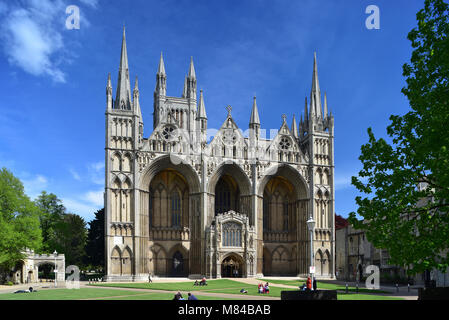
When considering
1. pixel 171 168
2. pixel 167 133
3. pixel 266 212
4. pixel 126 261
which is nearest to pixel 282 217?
pixel 266 212

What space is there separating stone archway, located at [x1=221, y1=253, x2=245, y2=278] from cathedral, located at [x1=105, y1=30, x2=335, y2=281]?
0.13 meters

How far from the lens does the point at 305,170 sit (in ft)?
211

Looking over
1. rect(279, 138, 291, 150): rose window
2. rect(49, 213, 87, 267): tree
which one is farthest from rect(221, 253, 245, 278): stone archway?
rect(49, 213, 87, 267): tree

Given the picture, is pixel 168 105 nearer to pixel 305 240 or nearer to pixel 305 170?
pixel 305 170

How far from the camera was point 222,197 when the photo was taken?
2562 inches

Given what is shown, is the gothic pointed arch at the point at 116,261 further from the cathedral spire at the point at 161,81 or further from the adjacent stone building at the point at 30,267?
the cathedral spire at the point at 161,81

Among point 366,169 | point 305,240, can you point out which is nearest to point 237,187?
point 305,240

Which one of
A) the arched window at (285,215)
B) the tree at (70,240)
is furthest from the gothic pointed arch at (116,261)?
the arched window at (285,215)

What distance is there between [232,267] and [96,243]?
861 inches

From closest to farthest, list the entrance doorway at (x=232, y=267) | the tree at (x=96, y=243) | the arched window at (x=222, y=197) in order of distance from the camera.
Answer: the entrance doorway at (x=232, y=267) → the arched window at (x=222, y=197) → the tree at (x=96, y=243)

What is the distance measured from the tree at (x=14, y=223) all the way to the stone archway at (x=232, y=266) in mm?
23319

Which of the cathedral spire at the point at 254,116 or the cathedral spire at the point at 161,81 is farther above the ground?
the cathedral spire at the point at 161,81

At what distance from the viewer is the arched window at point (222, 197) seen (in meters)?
64.8

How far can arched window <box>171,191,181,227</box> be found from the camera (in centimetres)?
6228
